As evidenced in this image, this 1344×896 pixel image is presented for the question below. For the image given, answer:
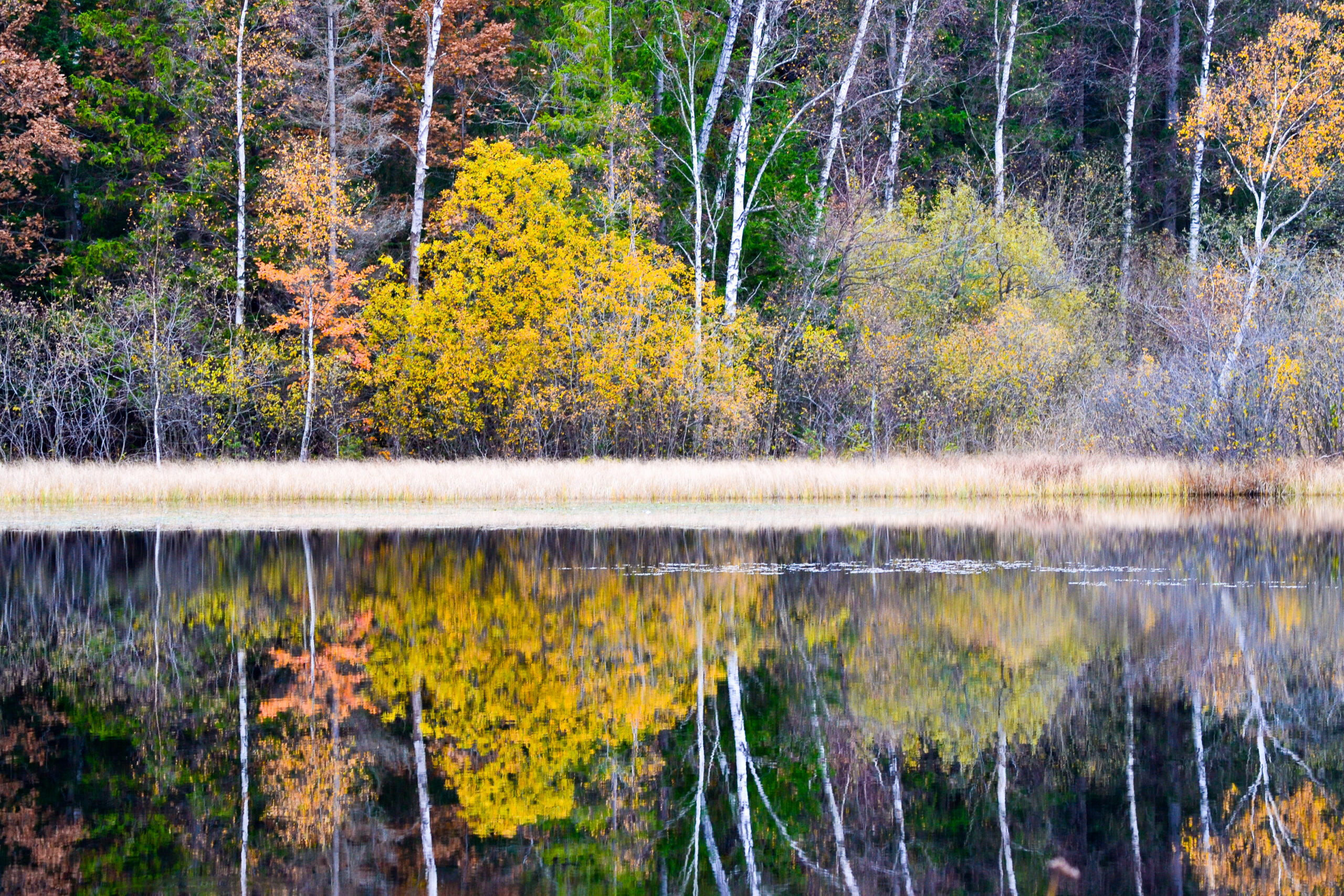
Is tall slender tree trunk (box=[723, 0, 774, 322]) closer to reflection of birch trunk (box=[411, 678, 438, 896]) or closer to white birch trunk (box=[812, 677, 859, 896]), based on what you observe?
reflection of birch trunk (box=[411, 678, 438, 896])

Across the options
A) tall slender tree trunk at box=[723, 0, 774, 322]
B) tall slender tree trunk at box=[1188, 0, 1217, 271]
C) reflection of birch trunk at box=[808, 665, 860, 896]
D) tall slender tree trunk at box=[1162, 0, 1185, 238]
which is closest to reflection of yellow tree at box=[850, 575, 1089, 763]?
reflection of birch trunk at box=[808, 665, 860, 896]

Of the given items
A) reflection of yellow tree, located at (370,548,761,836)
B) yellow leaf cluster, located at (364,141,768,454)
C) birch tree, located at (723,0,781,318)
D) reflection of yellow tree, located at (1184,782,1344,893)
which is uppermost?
birch tree, located at (723,0,781,318)

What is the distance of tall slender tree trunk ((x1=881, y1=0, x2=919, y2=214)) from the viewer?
34412 mm

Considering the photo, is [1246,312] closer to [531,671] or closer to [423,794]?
[531,671]

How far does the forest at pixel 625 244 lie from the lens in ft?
91.5

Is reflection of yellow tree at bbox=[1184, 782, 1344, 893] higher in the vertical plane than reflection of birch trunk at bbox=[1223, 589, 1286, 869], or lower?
higher

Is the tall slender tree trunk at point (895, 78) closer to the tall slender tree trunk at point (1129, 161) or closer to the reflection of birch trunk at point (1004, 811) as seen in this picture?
the tall slender tree trunk at point (1129, 161)

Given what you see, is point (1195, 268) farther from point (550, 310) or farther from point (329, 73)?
point (329, 73)

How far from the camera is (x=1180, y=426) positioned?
2502 cm

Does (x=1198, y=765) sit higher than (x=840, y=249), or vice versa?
(x=840, y=249)

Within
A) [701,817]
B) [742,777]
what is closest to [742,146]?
[742,777]

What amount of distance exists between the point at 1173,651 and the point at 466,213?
935 inches

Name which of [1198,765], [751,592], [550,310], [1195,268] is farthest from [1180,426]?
[1198,765]

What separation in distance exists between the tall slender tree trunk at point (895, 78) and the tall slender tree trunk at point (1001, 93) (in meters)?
2.55
